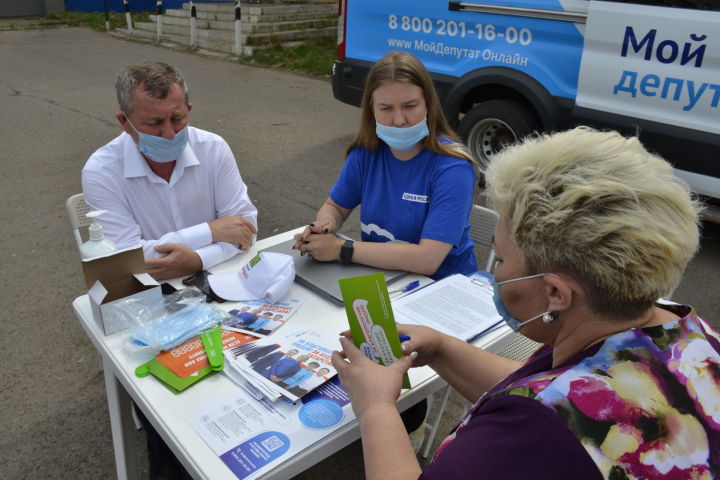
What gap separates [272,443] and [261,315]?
21.0 inches

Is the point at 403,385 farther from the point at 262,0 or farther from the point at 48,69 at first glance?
A: the point at 262,0

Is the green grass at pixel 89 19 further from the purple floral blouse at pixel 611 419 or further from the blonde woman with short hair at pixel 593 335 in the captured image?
the purple floral blouse at pixel 611 419

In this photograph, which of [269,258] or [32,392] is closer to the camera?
[269,258]

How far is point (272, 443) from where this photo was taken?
1.23 m

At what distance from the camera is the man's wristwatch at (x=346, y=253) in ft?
6.63

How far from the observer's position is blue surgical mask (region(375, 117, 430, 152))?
2.18 m

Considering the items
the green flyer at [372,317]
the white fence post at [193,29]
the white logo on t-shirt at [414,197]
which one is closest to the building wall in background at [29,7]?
the white fence post at [193,29]

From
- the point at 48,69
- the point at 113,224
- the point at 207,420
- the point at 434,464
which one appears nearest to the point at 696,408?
the point at 434,464

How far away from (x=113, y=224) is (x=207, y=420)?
1.15 m

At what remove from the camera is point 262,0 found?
1606 cm

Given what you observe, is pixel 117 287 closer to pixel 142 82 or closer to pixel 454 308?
pixel 142 82

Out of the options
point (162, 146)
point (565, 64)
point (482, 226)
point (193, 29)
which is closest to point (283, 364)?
point (162, 146)

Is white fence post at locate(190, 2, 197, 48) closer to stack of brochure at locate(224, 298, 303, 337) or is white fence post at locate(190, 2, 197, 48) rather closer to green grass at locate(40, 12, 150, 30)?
green grass at locate(40, 12, 150, 30)

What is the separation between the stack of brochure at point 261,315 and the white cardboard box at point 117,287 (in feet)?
0.79
